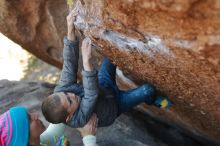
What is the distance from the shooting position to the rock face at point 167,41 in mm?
2211

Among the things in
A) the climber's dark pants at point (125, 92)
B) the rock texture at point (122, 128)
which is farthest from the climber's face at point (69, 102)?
the rock texture at point (122, 128)

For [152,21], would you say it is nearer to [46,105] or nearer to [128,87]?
[46,105]

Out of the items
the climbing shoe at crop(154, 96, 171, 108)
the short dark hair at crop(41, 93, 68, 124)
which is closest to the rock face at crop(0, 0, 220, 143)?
the climbing shoe at crop(154, 96, 171, 108)

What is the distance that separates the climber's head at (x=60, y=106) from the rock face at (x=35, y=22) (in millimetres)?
1927

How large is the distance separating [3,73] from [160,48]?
8.58 meters

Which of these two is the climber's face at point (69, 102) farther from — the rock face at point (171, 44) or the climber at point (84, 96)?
the rock face at point (171, 44)

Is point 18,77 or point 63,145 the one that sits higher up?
point 63,145

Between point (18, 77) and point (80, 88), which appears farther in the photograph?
point (18, 77)

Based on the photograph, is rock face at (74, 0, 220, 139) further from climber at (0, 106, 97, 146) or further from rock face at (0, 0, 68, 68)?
rock face at (0, 0, 68, 68)

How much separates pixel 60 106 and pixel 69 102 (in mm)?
111

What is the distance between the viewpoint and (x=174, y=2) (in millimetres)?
2162

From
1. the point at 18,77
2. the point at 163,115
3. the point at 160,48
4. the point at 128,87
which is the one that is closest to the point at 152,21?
the point at 160,48

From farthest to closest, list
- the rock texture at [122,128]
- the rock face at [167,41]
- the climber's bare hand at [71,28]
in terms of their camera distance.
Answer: the rock texture at [122,128], the climber's bare hand at [71,28], the rock face at [167,41]

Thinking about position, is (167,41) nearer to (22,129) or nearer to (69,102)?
(69,102)
